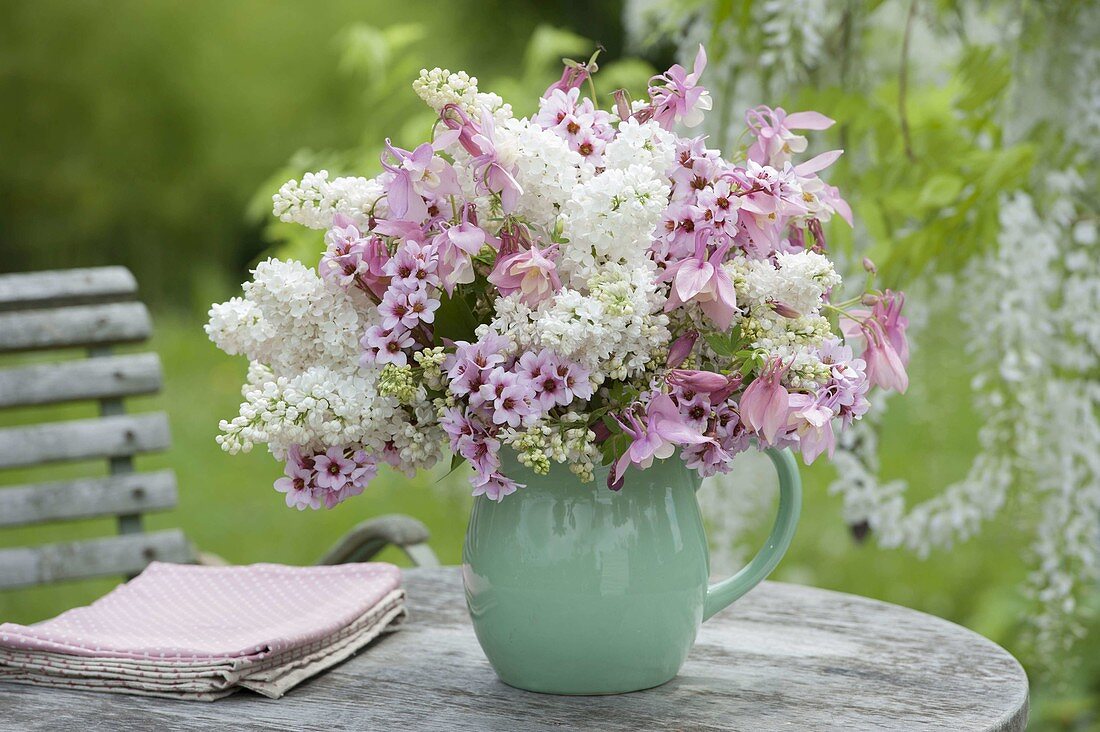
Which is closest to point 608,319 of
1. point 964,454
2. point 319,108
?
point 964,454

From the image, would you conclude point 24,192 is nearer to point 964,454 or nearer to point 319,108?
point 319,108

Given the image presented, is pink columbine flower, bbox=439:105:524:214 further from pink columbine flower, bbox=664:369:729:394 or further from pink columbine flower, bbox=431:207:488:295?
pink columbine flower, bbox=664:369:729:394

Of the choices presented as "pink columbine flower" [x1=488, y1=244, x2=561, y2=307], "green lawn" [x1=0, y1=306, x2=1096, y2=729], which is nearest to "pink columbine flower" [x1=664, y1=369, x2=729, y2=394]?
"pink columbine flower" [x1=488, y1=244, x2=561, y2=307]

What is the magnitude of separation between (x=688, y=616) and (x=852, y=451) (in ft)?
3.00

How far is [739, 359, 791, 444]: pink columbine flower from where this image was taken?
0.93 metres

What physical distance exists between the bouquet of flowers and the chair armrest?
2.23 ft

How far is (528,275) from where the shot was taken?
94cm

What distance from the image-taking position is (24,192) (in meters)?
5.97

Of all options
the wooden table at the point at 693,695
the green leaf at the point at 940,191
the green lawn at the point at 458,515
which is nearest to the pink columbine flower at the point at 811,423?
the wooden table at the point at 693,695

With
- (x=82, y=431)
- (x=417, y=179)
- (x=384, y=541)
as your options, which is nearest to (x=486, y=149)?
(x=417, y=179)

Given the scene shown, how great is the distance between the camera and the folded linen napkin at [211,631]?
3.76ft

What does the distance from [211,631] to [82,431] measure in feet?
3.05

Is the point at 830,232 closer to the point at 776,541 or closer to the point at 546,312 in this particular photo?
the point at 776,541

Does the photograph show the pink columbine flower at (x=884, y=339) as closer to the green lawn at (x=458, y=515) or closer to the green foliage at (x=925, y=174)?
the green foliage at (x=925, y=174)
